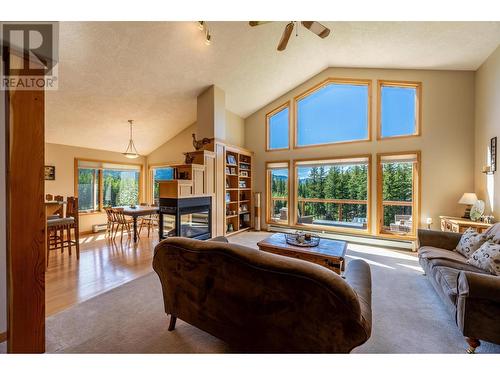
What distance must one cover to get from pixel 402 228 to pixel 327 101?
3.39 m

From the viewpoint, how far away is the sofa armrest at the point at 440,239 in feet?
9.28

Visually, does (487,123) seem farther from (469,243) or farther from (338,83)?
(338,83)

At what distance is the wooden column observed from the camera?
1.44m

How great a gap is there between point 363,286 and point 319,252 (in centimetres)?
121

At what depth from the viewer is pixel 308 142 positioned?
5.55m

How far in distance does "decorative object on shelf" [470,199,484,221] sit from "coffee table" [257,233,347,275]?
2.48 m

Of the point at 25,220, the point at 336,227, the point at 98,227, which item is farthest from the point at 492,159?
the point at 98,227

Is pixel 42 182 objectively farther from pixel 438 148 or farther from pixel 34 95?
pixel 438 148

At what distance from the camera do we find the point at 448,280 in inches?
78.2

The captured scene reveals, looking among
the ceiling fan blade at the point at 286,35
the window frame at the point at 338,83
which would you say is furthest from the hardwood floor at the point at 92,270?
the window frame at the point at 338,83

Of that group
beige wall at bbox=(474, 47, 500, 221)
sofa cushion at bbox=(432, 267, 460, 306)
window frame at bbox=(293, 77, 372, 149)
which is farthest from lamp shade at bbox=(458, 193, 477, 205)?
sofa cushion at bbox=(432, 267, 460, 306)

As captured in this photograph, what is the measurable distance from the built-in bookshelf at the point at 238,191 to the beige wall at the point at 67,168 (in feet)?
11.6

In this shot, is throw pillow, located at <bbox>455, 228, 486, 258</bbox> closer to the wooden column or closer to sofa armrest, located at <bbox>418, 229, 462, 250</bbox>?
sofa armrest, located at <bbox>418, 229, 462, 250</bbox>
